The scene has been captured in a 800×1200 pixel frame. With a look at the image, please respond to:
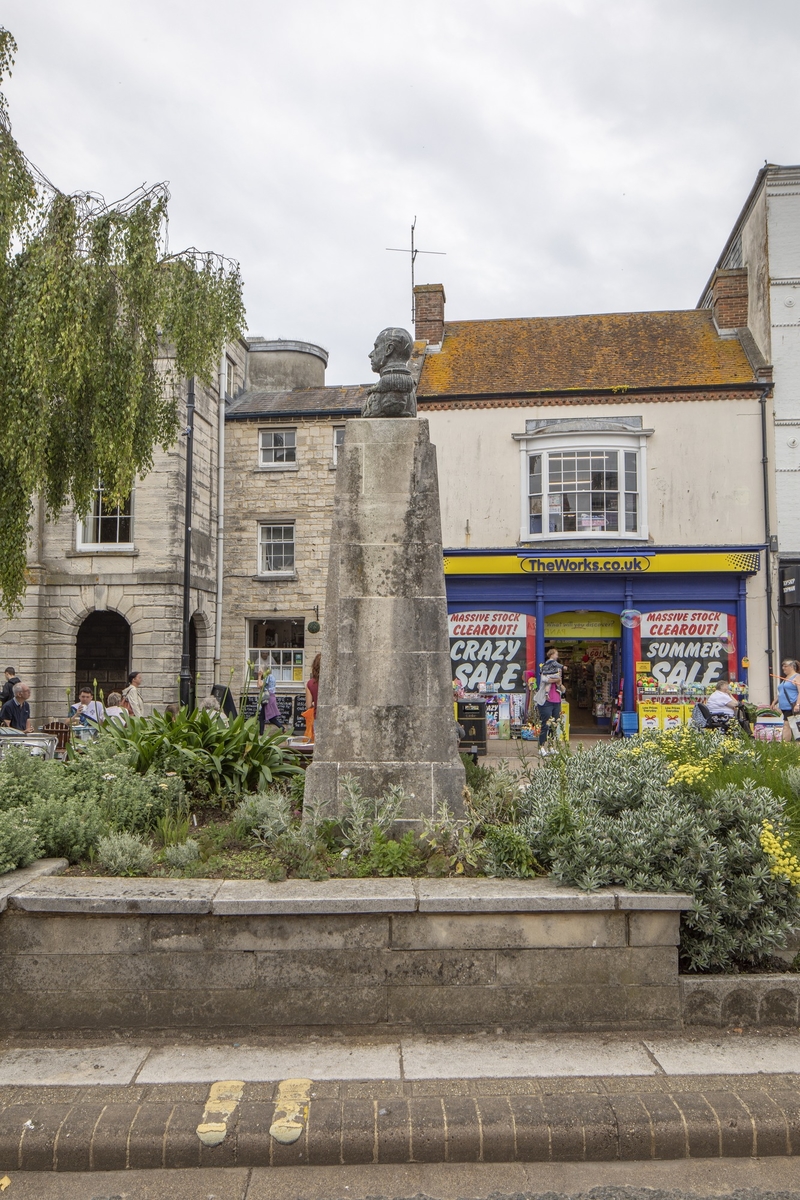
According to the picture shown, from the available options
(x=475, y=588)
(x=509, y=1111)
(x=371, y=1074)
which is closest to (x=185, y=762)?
(x=371, y=1074)

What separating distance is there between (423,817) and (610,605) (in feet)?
47.3

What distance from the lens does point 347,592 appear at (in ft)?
18.1

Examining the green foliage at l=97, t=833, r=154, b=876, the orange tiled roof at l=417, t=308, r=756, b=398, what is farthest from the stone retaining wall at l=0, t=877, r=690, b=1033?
the orange tiled roof at l=417, t=308, r=756, b=398

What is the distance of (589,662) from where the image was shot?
20.3 metres

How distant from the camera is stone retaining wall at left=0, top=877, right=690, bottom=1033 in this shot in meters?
4.08

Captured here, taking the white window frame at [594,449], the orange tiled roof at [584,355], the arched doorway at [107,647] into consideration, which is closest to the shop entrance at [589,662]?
the white window frame at [594,449]

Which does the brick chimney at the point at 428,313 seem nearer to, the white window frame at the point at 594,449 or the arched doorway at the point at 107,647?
the white window frame at the point at 594,449

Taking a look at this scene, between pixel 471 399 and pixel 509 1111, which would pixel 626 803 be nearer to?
pixel 509 1111

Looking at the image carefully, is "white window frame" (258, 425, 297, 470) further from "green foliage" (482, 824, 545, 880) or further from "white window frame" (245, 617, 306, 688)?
"green foliage" (482, 824, 545, 880)

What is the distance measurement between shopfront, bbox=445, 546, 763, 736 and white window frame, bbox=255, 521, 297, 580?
5054 mm

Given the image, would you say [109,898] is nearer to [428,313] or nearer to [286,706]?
[286,706]

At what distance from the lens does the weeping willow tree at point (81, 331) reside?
30.1 feet

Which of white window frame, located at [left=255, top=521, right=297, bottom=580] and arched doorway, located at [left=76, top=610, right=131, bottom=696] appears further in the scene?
arched doorway, located at [left=76, top=610, right=131, bottom=696]

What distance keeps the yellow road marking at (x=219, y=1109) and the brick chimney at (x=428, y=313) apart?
19483 mm
